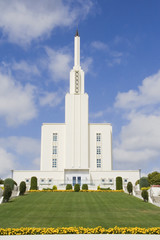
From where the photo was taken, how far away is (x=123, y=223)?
55.0 ft

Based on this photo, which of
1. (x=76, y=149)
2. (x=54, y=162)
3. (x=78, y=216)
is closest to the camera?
(x=78, y=216)

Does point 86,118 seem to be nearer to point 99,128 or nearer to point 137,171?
point 99,128

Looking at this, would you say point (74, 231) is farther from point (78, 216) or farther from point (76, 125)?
point (76, 125)

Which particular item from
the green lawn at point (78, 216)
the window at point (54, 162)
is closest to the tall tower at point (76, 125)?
the window at point (54, 162)

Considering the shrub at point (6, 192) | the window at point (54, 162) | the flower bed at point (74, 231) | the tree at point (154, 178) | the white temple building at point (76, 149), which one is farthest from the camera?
the window at point (54, 162)

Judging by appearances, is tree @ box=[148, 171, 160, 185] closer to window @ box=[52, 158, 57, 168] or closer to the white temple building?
the white temple building

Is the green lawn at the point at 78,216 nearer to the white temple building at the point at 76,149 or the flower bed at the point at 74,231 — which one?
the flower bed at the point at 74,231

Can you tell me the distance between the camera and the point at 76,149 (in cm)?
5338

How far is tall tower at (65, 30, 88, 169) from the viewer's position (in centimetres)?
5303

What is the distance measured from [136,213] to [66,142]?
1328 inches

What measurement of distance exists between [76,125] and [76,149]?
454cm

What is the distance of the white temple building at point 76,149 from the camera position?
50.6 m

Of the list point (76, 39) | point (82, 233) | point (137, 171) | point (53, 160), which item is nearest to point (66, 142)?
point (53, 160)

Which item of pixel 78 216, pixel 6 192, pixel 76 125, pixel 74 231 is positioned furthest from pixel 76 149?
pixel 74 231
